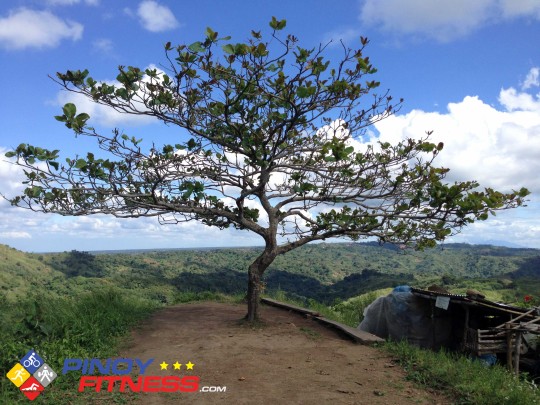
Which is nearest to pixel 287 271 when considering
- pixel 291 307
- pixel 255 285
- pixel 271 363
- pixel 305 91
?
pixel 291 307

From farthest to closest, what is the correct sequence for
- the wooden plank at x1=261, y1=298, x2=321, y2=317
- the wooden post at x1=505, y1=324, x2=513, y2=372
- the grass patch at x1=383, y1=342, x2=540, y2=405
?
the wooden plank at x1=261, y1=298, x2=321, y2=317 < the wooden post at x1=505, y1=324, x2=513, y2=372 < the grass patch at x1=383, y1=342, x2=540, y2=405

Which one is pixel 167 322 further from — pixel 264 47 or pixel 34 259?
pixel 34 259

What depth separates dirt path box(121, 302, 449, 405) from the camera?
5289 millimetres

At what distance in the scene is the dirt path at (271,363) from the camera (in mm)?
5289

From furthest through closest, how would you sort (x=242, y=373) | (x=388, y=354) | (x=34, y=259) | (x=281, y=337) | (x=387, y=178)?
(x=34, y=259) < (x=387, y=178) < (x=281, y=337) < (x=388, y=354) < (x=242, y=373)

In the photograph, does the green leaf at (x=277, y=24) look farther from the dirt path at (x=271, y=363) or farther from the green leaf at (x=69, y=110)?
the dirt path at (x=271, y=363)

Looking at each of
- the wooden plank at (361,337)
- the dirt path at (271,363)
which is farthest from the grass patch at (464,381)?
the wooden plank at (361,337)

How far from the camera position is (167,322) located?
9.61 metres

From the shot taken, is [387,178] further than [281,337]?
Yes

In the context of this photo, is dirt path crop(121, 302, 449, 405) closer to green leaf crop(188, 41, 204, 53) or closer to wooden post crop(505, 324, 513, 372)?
wooden post crop(505, 324, 513, 372)

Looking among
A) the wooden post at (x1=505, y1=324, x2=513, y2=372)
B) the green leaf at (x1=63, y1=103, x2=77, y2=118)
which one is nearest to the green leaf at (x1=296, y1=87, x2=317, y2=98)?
the green leaf at (x1=63, y1=103, x2=77, y2=118)

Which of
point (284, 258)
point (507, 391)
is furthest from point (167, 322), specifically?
point (284, 258)

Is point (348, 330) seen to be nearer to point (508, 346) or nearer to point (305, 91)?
point (508, 346)

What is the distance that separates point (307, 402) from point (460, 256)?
99.9 m
